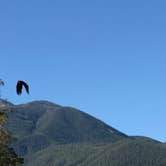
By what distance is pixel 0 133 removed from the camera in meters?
39.6

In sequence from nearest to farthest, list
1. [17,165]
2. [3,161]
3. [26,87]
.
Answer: [26,87] < [3,161] < [17,165]

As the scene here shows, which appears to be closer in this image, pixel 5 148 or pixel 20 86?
pixel 20 86

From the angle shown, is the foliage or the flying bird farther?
the foliage

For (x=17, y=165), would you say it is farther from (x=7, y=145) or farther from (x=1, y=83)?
(x=1, y=83)

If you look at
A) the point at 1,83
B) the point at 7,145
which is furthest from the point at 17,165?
the point at 1,83

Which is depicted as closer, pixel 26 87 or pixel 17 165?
pixel 26 87

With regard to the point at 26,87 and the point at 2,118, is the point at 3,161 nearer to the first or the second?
the point at 2,118

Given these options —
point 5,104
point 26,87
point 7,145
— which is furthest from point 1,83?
point 26,87

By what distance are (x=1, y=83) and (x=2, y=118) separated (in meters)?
2.74

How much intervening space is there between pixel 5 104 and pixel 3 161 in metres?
3.61

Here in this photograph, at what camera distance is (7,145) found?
39531 millimetres

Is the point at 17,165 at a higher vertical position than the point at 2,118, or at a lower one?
lower

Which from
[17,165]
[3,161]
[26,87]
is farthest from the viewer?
[17,165]

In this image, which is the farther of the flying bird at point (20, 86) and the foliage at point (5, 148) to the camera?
the foliage at point (5, 148)
